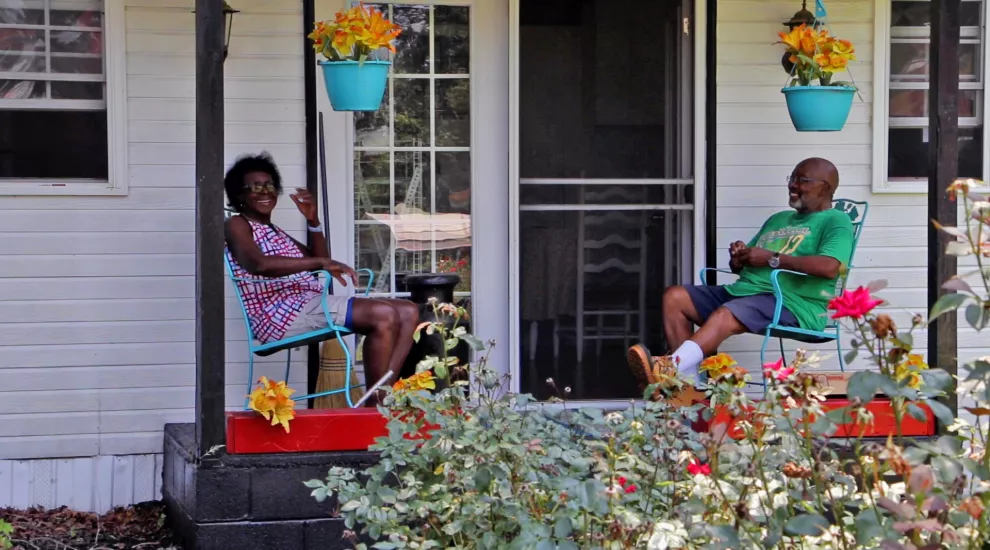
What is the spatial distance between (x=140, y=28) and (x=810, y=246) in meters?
2.83

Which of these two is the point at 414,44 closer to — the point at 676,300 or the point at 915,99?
the point at 676,300

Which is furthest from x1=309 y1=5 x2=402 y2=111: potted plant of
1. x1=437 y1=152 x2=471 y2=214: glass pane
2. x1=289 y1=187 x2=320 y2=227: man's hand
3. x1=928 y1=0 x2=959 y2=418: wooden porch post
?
x1=928 y1=0 x2=959 y2=418: wooden porch post

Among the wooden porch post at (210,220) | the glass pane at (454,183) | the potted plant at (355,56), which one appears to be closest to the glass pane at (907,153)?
the glass pane at (454,183)

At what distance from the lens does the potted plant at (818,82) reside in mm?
4828

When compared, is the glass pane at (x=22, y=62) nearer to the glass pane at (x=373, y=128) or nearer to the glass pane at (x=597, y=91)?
the glass pane at (x=373, y=128)

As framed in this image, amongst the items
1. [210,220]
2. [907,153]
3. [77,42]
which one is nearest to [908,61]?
[907,153]

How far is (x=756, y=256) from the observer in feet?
15.6

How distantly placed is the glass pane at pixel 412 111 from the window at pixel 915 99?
201 centimetres

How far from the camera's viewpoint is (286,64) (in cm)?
509

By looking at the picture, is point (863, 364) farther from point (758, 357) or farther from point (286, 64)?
point (286, 64)

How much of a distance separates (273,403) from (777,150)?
2.65m

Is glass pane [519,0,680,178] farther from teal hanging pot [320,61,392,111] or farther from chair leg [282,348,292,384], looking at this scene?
chair leg [282,348,292,384]

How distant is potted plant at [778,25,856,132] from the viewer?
4828 mm

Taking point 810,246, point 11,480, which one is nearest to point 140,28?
point 11,480
